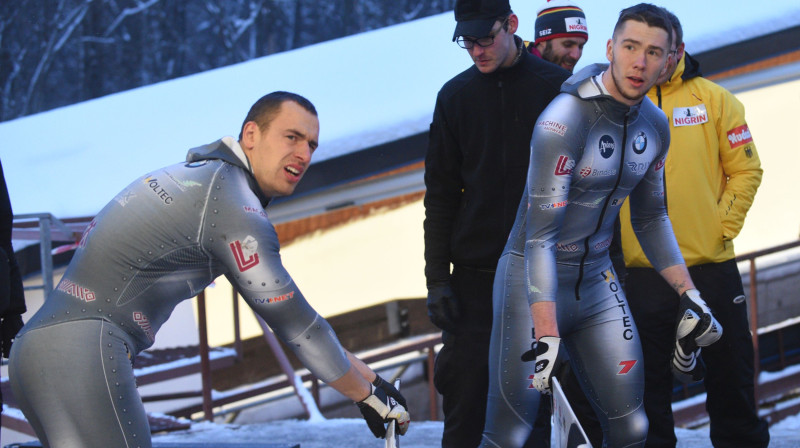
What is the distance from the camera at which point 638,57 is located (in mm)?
2912

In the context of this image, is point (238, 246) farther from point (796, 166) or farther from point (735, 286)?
point (796, 166)

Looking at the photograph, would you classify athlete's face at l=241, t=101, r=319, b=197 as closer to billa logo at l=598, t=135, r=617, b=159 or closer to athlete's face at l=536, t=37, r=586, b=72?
billa logo at l=598, t=135, r=617, b=159

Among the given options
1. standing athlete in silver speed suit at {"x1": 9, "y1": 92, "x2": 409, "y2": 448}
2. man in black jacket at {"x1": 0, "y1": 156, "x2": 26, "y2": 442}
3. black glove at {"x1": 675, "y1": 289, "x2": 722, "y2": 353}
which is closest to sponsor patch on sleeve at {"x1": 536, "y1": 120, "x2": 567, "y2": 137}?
black glove at {"x1": 675, "y1": 289, "x2": 722, "y2": 353}

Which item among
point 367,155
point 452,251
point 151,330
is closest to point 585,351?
point 452,251

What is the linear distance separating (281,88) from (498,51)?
4.33m

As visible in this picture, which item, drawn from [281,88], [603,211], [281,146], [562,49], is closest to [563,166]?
[603,211]

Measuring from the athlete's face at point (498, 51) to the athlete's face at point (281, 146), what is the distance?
3.47 feet

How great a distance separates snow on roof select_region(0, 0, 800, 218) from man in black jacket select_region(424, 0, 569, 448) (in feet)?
8.84

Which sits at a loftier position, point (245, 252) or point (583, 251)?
point (245, 252)

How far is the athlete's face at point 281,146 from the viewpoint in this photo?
2428 millimetres

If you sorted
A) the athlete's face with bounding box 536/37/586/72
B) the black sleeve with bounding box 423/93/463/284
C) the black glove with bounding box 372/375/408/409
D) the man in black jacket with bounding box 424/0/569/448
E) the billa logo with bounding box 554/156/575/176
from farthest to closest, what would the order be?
the athlete's face with bounding box 536/37/586/72, the black sleeve with bounding box 423/93/463/284, the man in black jacket with bounding box 424/0/569/448, the billa logo with bounding box 554/156/575/176, the black glove with bounding box 372/375/408/409

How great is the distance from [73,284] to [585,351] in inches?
64.3

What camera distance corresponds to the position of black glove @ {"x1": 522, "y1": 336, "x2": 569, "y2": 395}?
2701 millimetres

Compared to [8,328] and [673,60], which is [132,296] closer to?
[8,328]
